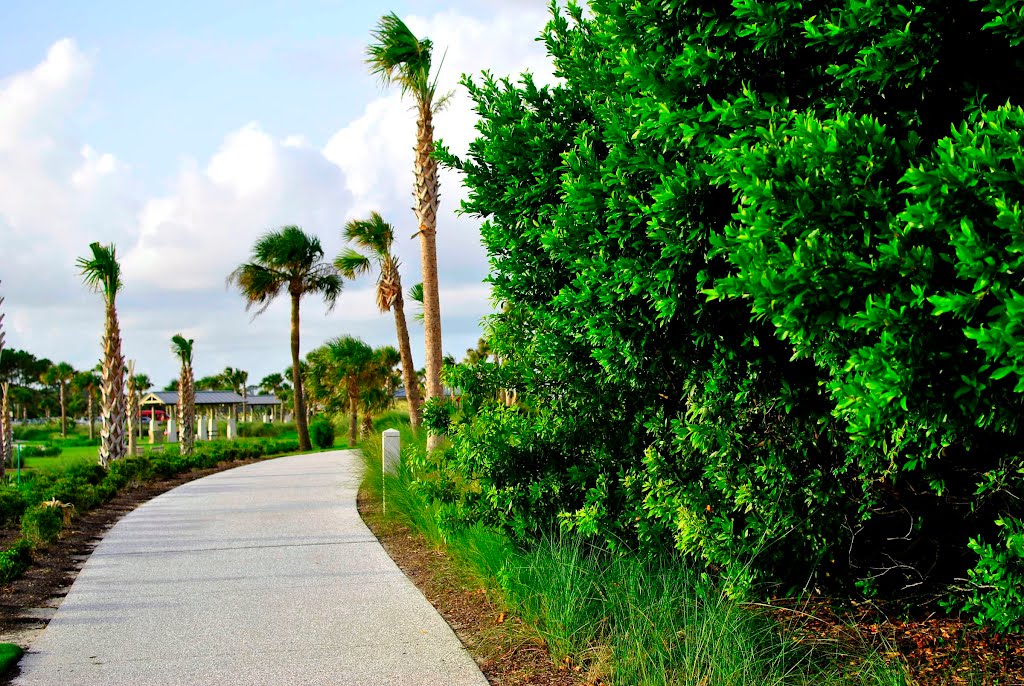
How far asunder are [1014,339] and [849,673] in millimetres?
2545

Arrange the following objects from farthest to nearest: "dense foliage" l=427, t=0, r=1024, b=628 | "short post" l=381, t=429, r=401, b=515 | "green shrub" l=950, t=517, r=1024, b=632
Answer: "short post" l=381, t=429, r=401, b=515 → "green shrub" l=950, t=517, r=1024, b=632 → "dense foliage" l=427, t=0, r=1024, b=628

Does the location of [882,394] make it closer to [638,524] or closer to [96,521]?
[638,524]

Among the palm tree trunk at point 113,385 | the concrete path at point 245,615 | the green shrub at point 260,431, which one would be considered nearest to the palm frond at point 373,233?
the palm tree trunk at point 113,385

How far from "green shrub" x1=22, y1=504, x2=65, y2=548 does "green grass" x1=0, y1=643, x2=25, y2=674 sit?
170 inches

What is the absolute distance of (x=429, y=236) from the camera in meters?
15.4

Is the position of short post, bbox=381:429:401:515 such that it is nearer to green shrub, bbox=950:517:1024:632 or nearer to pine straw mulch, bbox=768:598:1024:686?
pine straw mulch, bbox=768:598:1024:686

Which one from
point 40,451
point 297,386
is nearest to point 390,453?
point 297,386

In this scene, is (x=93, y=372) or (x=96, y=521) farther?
(x=93, y=372)

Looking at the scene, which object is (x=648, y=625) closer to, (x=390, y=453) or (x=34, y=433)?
(x=390, y=453)

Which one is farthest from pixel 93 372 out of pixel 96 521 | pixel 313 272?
pixel 96 521

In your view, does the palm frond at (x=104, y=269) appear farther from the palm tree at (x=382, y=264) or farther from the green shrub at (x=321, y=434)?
the green shrub at (x=321, y=434)

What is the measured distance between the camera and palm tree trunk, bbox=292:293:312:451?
38312 mm

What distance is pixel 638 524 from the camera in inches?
231

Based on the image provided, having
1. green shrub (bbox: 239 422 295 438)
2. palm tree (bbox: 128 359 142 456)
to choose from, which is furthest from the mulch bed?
green shrub (bbox: 239 422 295 438)
